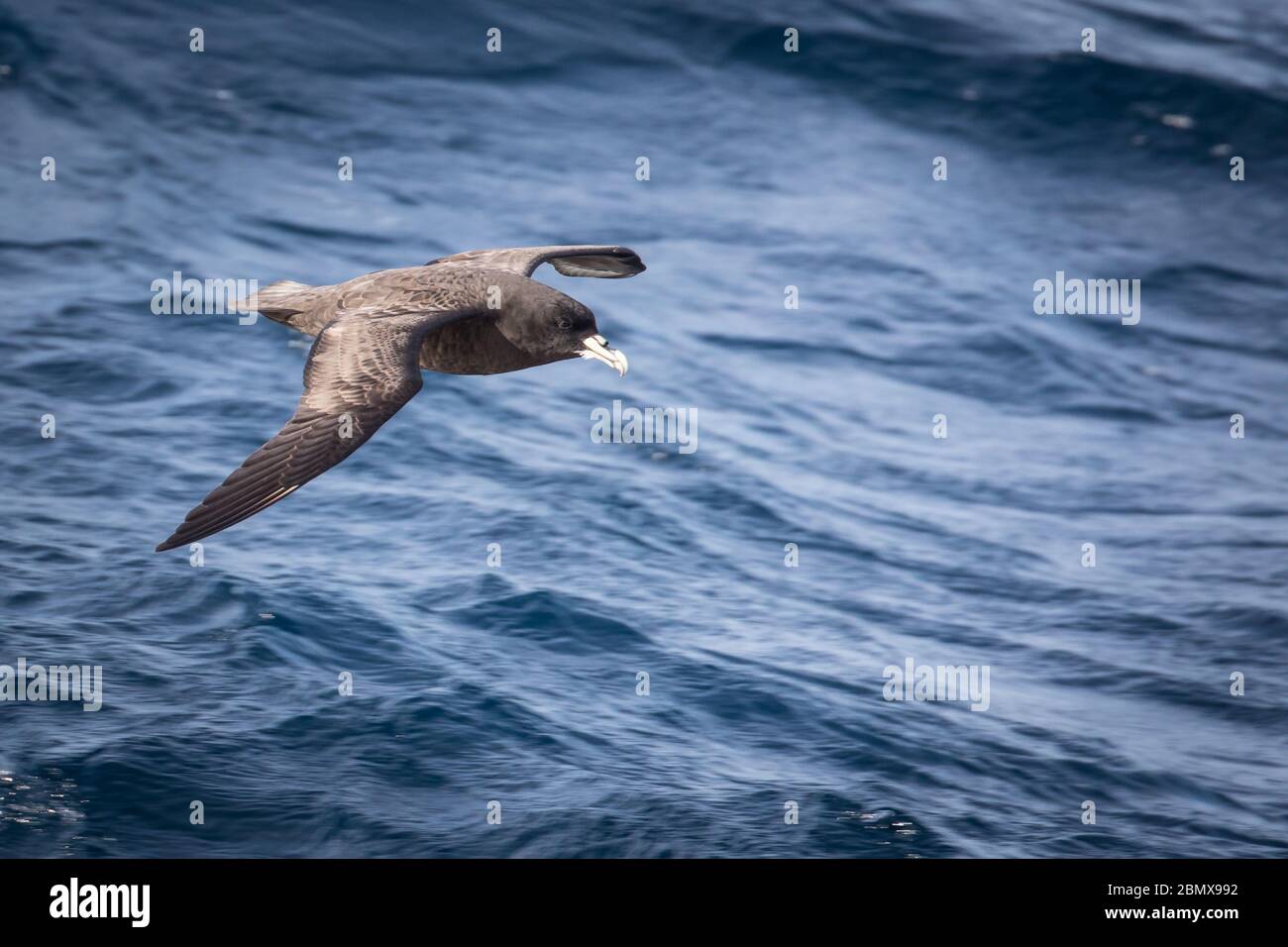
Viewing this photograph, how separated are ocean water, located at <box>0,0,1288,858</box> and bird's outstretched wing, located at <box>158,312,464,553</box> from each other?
3589mm

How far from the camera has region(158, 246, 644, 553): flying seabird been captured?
972cm

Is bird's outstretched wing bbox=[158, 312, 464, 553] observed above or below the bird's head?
below

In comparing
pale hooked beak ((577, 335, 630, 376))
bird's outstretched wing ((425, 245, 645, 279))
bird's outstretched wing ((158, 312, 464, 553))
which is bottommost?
bird's outstretched wing ((158, 312, 464, 553))

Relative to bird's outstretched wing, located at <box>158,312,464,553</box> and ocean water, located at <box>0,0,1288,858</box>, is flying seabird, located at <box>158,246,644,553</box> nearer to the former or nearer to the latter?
bird's outstretched wing, located at <box>158,312,464,553</box>

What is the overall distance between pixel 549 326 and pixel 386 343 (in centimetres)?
119

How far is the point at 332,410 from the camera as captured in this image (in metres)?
10.2

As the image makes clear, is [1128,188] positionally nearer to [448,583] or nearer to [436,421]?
[436,421]

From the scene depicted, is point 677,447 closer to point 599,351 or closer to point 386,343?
point 599,351

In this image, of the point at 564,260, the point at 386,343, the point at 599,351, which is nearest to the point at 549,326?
the point at 599,351

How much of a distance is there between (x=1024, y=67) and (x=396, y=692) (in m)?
19.5

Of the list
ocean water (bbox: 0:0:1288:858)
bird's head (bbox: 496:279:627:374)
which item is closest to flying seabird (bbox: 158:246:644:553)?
bird's head (bbox: 496:279:627:374)

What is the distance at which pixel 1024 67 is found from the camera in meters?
28.5

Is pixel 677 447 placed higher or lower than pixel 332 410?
higher

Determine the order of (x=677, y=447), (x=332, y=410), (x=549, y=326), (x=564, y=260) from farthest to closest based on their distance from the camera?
(x=677, y=447), (x=564, y=260), (x=549, y=326), (x=332, y=410)
